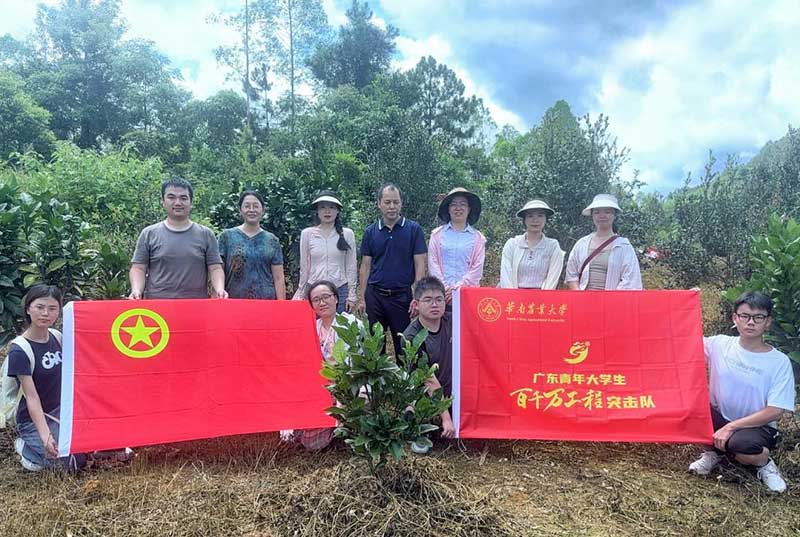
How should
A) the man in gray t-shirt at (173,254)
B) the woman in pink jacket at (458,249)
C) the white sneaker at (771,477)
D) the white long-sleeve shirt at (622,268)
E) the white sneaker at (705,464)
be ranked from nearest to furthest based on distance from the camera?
the white sneaker at (771,477), the white sneaker at (705,464), the man in gray t-shirt at (173,254), the white long-sleeve shirt at (622,268), the woman in pink jacket at (458,249)

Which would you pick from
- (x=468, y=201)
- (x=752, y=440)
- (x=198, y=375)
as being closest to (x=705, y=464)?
(x=752, y=440)

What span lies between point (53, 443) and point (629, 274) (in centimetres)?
405

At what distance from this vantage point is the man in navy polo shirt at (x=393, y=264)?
408 centimetres

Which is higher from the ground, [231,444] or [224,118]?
[224,118]

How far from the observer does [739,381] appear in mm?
3252

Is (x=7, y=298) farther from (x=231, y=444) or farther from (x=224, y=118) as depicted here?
(x=224, y=118)

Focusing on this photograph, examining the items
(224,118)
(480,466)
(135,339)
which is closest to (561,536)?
(480,466)

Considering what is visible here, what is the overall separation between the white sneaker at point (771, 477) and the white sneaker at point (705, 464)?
244 mm

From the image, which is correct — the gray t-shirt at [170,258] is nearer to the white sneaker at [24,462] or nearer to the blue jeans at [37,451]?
the blue jeans at [37,451]

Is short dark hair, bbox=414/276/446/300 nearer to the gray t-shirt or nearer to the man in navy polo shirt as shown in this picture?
the man in navy polo shirt

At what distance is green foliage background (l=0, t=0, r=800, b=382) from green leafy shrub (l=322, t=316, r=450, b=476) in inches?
115

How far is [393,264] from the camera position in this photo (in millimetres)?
4082

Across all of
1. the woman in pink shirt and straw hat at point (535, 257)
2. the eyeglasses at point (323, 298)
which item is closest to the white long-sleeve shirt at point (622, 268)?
the woman in pink shirt and straw hat at point (535, 257)

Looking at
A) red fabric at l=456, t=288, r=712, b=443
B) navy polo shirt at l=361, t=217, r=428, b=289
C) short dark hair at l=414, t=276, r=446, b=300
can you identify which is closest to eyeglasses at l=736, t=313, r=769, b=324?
red fabric at l=456, t=288, r=712, b=443
